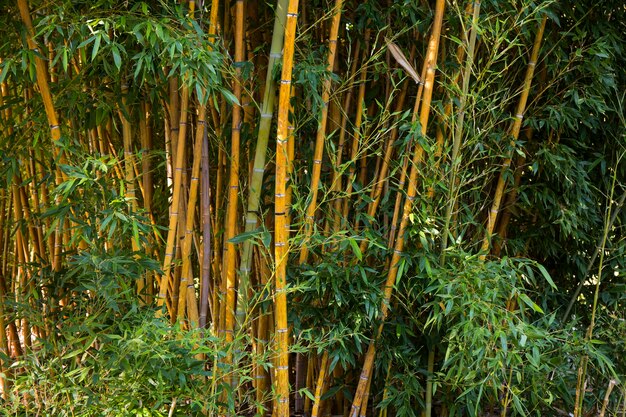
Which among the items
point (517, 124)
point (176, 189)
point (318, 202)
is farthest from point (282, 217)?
point (517, 124)

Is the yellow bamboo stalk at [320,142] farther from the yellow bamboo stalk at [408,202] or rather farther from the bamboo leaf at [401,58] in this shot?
the yellow bamboo stalk at [408,202]

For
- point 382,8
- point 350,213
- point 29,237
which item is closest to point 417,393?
point 350,213

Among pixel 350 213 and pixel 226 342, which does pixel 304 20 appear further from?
pixel 226 342

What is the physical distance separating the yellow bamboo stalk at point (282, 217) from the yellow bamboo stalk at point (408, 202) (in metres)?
0.36

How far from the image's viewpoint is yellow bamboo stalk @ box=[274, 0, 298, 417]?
239 cm

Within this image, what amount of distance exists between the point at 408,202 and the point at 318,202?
346 millimetres

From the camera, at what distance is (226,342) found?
2723 mm

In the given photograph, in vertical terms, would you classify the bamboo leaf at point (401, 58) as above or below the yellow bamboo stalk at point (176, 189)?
above

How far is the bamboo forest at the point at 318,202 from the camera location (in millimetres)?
2449

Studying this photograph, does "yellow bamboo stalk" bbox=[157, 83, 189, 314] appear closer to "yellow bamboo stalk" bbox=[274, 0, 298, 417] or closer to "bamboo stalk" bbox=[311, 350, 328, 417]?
"yellow bamboo stalk" bbox=[274, 0, 298, 417]

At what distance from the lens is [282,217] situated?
8.30ft

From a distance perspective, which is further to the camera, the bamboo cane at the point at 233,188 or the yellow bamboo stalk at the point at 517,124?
the yellow bamboo stalk at the point at 517,124

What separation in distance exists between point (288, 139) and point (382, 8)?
652mm

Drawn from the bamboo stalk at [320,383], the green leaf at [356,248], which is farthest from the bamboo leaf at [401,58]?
the bamboo stalk at [320,383]
